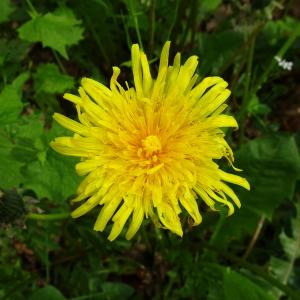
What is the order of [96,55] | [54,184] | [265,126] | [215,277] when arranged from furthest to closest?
[96,55]
[265,126]
[215,277]
[54,184]

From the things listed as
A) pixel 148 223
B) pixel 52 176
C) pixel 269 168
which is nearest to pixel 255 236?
pixel 269 168

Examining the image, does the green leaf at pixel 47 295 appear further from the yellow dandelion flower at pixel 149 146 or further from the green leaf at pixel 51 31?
the green leaf at pixel 51 31

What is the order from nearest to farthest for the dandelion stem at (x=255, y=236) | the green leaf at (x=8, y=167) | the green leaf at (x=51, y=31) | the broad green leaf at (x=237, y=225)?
1. the green leaf at (x=8, y=167)
2. the green leaf at (x=51, y=31)
3. the broad green leaf at (x=237, y=225)
4. the dandelion stem at (x=255, y=236)

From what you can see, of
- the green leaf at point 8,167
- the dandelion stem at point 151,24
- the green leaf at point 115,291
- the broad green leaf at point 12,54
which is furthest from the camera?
the broad green leaf at point 12,54

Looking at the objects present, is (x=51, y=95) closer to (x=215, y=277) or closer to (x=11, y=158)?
(x=11, y=158)

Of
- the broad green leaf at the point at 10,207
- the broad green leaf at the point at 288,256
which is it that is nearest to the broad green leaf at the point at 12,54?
the broad green leaf at the point at 10,207

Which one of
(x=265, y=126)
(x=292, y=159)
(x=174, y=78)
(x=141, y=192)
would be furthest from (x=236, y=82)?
(x=141, y=192)
